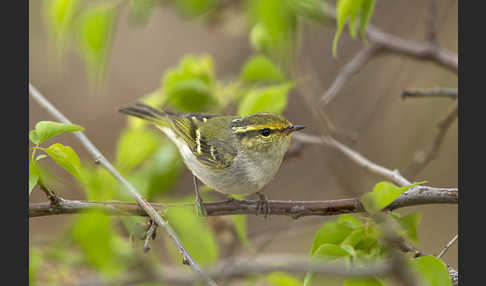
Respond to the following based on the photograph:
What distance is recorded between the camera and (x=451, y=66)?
333 cm

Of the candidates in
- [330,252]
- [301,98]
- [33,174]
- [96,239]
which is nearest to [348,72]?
[330,252]

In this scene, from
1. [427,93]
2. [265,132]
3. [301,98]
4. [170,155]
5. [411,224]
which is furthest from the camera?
[301,98]

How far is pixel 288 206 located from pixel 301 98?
3813mm

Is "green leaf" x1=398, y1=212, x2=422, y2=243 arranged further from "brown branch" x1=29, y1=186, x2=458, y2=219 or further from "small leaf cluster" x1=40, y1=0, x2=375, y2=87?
"small leaf cluster" x1=40, y1=0, x2=375, y2=87

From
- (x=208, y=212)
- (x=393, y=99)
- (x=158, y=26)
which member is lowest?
(x=208, y=212)

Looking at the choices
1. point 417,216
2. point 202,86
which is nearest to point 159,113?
point 202,86

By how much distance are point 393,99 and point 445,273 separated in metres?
3.72

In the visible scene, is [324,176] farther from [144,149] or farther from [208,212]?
[208,212]

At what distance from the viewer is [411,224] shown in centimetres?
220

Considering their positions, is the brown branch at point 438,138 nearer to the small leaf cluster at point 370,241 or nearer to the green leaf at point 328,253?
the small leaf cluster at point 370,241

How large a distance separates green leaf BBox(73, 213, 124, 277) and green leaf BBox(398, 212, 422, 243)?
50.7 inches

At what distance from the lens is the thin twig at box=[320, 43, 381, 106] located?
2.97 m

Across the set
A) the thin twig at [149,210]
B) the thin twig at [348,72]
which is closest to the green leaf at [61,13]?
the thin twig at [149,210]

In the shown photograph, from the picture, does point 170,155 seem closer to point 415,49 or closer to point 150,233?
point 150,233
